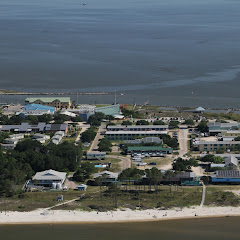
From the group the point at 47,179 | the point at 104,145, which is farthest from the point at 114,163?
the point at 47,179

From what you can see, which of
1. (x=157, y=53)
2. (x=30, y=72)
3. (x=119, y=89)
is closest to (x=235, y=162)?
(x=119, y=89)

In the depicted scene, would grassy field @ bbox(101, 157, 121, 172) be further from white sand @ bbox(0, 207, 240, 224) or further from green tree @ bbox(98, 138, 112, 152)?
white sand @ bbox(0, 207, 240, 224)

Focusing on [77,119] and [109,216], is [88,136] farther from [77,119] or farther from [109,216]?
[109,216]

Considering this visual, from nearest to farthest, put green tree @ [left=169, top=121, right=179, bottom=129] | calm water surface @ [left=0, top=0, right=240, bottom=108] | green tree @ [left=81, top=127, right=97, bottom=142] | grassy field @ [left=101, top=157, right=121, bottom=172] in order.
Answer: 1. grassy field @ [left=101, top=157, right=121, bottom=172]
2. green tree @ [left=81, top=127, right=97, bottom=142]
3. green tree @ [left=169, top=121, right=179, bottom=129]
4. calm water surface @ [left=0, top=0, right=240, bottom=108]

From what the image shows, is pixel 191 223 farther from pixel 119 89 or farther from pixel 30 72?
pixel 30 72

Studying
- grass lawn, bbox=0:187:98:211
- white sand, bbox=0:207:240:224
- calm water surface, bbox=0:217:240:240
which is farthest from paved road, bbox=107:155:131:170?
calm water surface, bbox=0:217:240:240

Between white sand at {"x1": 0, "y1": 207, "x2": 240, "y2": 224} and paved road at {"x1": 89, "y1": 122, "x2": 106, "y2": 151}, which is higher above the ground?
paved road at {"x1": 89, "y1": 122, "x2": 106, "y2": 151}

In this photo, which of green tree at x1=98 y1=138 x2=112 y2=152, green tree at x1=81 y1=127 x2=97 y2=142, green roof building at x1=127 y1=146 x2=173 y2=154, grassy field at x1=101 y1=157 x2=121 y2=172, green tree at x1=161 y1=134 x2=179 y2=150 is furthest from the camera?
green tree at x1=81 y1=127 x2=97 y2=142

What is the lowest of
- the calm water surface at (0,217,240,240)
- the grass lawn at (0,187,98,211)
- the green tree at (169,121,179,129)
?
the calm water surface at (0,217,240,240)
